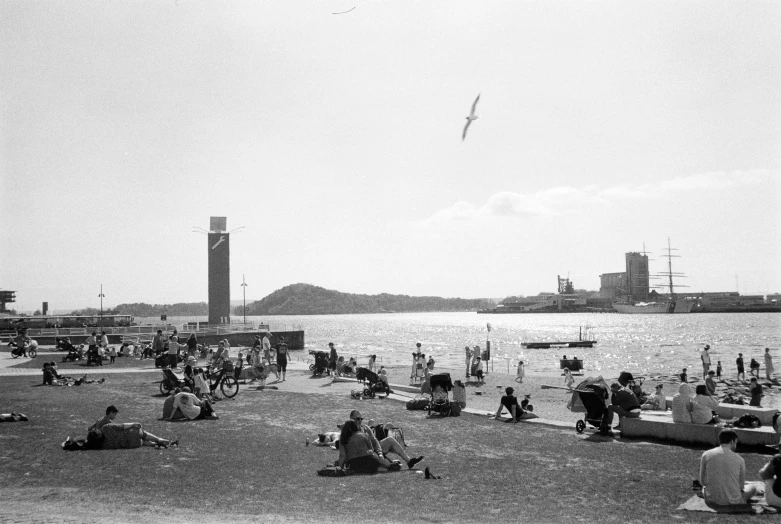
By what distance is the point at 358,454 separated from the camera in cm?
955

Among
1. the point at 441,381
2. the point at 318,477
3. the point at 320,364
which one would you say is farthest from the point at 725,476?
the point at 320,364

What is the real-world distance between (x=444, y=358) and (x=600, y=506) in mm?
51592

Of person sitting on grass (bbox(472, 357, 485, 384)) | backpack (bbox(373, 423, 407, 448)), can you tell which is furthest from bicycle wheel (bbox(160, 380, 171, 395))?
person sitting on grass (bbox(472, 357, 485, 384))

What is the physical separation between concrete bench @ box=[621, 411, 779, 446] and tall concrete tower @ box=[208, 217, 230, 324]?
197 feet

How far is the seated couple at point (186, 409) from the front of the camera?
45.7ft

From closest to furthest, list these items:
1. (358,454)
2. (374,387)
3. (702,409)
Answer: (358,454) < (702,409) < (374,387)

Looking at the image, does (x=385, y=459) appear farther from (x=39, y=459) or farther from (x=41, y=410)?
(x=41, y=410)

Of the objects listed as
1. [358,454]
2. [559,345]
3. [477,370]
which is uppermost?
→ [358,454]

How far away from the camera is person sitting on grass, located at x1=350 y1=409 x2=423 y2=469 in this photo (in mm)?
Result: 9836

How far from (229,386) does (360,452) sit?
33.2 ft

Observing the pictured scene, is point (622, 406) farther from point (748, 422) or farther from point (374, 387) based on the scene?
point (374, 387)

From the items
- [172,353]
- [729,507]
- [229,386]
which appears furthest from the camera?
[172,353]

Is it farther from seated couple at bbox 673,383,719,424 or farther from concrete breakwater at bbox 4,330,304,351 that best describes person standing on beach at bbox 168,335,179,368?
seated couple at bbox 673,383,719,424

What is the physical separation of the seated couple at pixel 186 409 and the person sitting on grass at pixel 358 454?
5607 mm
